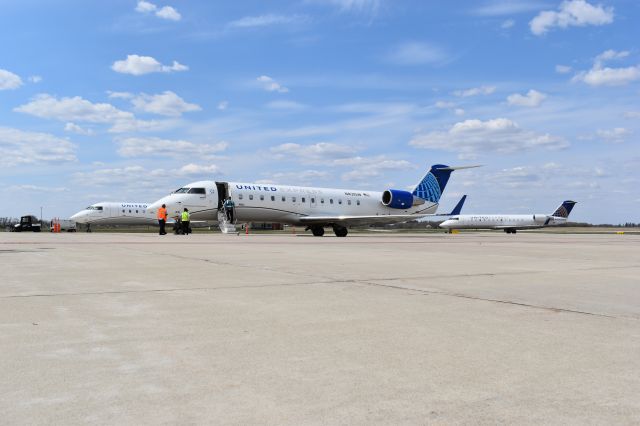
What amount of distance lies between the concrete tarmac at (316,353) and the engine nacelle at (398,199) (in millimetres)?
28925

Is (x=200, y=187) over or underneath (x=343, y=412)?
over

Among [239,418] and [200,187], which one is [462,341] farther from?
[200,187]

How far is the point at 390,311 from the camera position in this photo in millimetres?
5184

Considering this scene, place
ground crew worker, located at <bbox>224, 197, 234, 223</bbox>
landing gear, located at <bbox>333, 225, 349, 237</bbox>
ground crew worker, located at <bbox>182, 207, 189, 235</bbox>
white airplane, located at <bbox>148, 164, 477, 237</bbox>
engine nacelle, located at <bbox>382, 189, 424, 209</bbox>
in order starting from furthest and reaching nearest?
engine nacelle, located at <bbox>382, 189, 424, 209</bbox>, landing gear, located at <bbox>333, 225, 349, 237</bbox>, white airplane, located at <bbox>148, 164, 477, 237</bbox>, ground crew worker, located at <bbox>224, 197, 234, 223</bbox>, ground crew worker, located at <bbox>182, 207, 189, 235</bbox>

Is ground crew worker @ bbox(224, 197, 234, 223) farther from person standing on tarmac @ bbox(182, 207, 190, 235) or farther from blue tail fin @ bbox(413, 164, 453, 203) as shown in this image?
blue tail fin @ bbox(413, 164, 453, 203)

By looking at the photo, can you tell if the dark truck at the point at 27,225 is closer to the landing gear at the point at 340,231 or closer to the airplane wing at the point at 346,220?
the airplane wing at the point at 346,220

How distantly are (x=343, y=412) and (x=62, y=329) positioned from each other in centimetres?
272

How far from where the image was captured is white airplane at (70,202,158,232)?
4894 cm

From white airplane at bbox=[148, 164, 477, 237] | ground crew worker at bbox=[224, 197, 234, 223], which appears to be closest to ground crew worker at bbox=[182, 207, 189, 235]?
white airplane at bbox=[148, 164, 477, 237]

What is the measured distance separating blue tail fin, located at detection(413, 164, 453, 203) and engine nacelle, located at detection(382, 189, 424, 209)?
91 centimetres

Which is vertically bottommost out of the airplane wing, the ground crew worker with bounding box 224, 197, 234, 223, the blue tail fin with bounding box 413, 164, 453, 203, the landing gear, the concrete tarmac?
the concrete tarmac

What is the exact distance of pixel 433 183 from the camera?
38.0 metres

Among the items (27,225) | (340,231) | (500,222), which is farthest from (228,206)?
(500,222)

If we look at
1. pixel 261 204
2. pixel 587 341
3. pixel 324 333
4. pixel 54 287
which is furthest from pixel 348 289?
pixel 261 204
